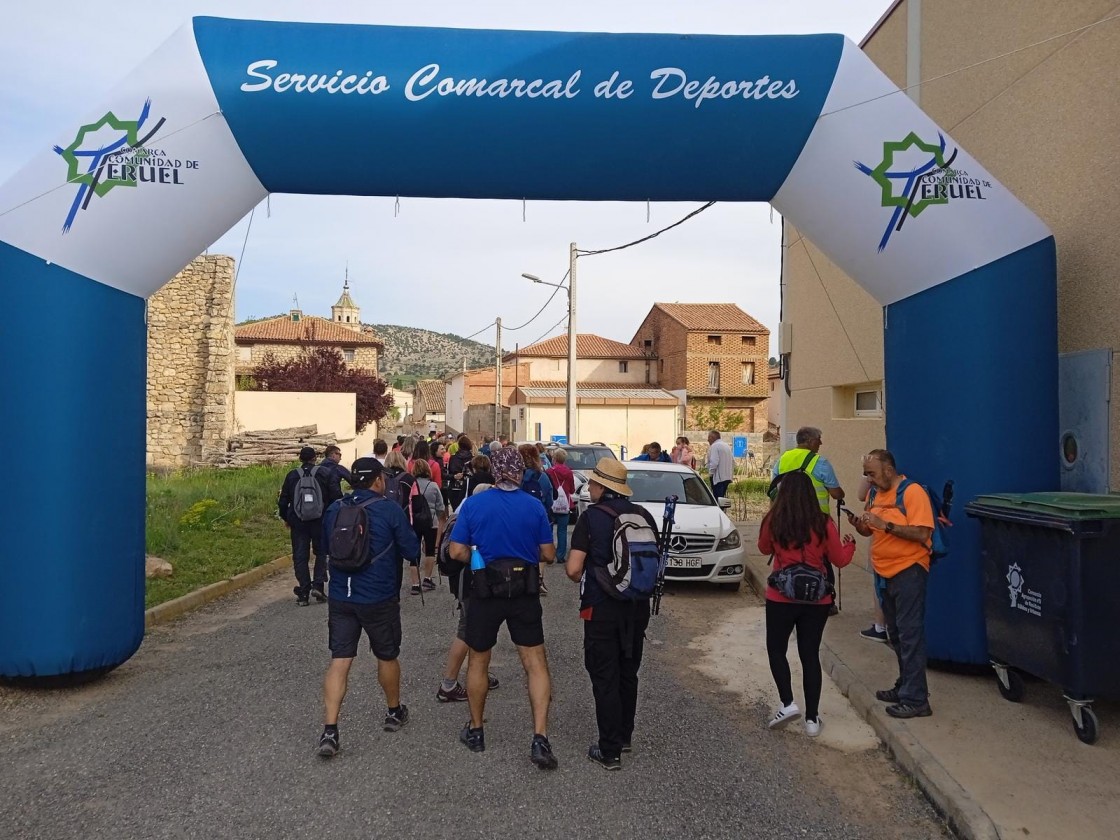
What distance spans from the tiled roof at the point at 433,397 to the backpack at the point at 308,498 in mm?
80466

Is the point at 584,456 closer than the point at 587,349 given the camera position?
Yes

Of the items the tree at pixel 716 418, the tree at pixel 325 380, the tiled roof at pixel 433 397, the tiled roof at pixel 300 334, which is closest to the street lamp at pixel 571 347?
the tree at pixel 325 380

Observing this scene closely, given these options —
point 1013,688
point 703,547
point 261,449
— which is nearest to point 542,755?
point 1013,688

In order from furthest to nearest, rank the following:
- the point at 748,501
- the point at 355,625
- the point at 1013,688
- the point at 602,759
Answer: the point at 748,501 → the point at 1013,688 → the point at 355,625 → the point at 602,759

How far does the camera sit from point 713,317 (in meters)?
57.1

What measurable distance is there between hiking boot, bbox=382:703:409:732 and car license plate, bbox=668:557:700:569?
5152 mm

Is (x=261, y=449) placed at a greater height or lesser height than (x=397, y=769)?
greater

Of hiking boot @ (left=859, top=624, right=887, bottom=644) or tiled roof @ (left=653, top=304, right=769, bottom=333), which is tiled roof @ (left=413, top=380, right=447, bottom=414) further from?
hiking boot @ (left=859, top=624, right=887, bottom=644)

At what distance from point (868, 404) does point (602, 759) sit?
8.06 metres

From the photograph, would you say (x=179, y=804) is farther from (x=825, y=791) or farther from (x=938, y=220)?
(x=938, y=220)

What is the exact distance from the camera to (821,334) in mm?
13141

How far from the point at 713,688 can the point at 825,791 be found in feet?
6.48

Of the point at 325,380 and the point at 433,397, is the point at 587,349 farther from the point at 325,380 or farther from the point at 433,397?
the point at 433,397

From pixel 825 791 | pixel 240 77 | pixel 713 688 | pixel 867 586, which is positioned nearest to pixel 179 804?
pixel 825 791
